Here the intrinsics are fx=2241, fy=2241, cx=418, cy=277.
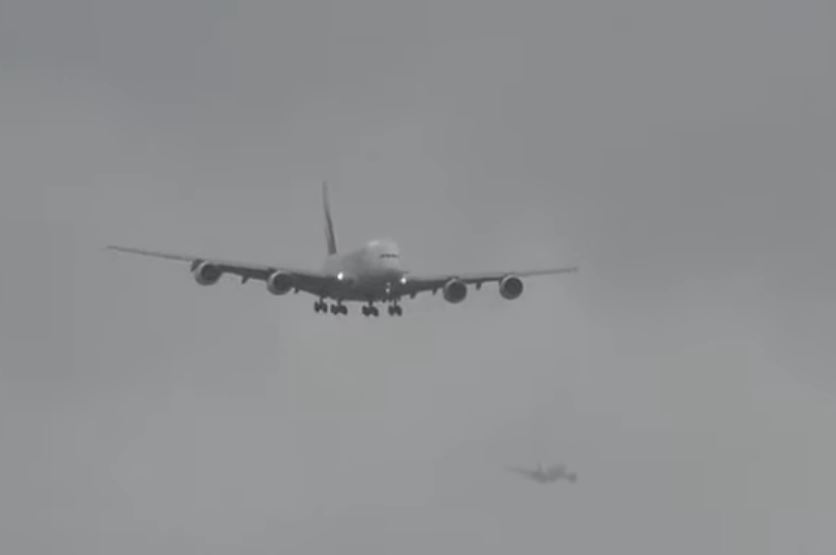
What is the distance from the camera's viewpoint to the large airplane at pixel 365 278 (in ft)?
535

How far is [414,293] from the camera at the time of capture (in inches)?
6585

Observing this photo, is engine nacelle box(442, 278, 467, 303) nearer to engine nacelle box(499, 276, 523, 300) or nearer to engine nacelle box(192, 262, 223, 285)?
engine nacelle box(499, 276, 523, 300)

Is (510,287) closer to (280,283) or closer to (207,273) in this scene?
(280,283)

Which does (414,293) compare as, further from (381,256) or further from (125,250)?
(125,250)

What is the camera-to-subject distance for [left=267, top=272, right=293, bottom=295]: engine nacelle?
16412cm

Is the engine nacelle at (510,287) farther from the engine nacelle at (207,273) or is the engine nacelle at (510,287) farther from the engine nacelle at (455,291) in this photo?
the engine nacelle at (207,273)

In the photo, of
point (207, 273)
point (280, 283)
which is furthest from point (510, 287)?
point (207, 273)

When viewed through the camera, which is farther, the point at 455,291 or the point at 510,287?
the point at 510,287

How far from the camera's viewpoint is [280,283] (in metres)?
164

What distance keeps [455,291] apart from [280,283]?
42.4ft

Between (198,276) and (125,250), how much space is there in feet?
27.4

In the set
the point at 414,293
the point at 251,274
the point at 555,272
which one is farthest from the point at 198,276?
the point at 555,272

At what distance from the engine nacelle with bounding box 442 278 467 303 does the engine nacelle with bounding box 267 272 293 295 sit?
37.9ft

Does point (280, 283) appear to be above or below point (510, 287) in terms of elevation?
above
